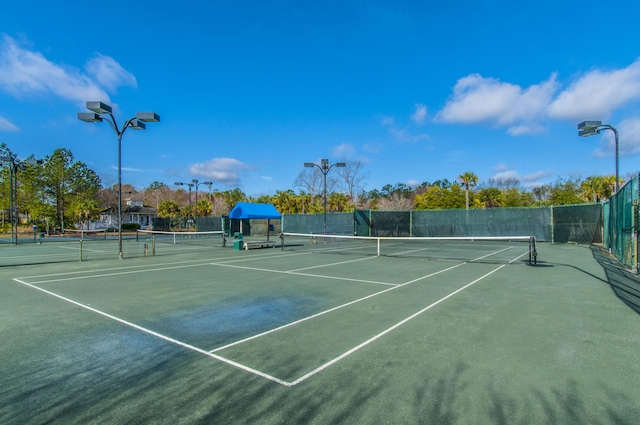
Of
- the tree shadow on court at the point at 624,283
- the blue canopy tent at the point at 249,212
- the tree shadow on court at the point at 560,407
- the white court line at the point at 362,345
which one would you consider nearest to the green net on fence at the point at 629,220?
the tree shadow on court at the point at 624,283

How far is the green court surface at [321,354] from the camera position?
3.14 m

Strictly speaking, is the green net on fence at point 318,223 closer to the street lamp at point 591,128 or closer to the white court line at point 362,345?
the street lamp at point 591,128

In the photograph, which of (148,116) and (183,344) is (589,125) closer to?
(183,344)

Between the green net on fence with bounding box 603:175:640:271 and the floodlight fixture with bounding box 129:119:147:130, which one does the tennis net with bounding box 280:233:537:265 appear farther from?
the floodlight fixture with bounding box 129:119:147:130

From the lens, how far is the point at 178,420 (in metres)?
2.96

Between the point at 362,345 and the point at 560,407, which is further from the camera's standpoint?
the point at 362,345

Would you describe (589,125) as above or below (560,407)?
above

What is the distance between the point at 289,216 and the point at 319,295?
31639 millimetres

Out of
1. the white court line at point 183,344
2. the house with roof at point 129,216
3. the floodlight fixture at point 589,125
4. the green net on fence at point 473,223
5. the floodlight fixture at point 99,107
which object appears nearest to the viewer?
the white court line at point 183,344

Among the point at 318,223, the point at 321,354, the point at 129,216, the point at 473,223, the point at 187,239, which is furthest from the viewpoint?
the point at 129,216

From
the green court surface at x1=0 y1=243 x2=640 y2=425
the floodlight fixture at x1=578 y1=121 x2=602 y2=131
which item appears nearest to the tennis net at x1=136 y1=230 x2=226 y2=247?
the green court surface at x1=0 y1=243 x2=640 y2=425

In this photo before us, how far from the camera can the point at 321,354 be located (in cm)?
445

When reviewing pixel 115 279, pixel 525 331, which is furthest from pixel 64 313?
pixel 525 331

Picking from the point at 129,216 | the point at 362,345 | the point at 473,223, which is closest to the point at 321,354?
the point at 362,345
